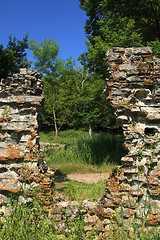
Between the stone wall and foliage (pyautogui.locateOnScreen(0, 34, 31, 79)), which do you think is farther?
foliage (pyautogui.locateOnScreen(0, 34, 31, 79))

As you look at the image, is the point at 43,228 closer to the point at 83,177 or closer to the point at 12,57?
the point at 83,177

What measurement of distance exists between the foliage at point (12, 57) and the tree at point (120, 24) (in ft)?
12.4

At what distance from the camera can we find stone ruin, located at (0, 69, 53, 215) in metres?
3.72

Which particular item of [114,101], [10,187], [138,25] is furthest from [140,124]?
[138,25]

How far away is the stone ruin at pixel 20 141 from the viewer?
372cm

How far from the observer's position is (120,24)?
369 inches

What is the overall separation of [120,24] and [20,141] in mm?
7863

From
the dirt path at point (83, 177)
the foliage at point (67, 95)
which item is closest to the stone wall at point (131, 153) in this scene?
the dirt path at point (83, 177)

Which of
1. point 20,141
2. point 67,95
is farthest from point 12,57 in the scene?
point 20,141

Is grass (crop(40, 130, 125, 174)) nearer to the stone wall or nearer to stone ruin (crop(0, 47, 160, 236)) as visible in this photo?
stone ruin (crop(0, 47, 160, 236))

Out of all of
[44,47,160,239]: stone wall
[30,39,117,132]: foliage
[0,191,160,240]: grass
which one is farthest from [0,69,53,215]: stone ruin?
[30,39,117,132]: foliage

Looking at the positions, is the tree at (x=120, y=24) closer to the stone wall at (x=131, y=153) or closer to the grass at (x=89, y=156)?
the grass at (x=89, y=156)

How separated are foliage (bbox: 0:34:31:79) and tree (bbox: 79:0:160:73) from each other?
3.78 m

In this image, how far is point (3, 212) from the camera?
11.7 ft
